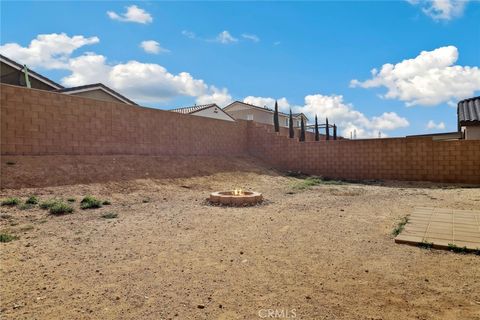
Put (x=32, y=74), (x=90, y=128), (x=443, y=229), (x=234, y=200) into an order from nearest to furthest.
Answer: (x=443, y=229) → (x=234, y=200) → (x=90, y=128) → (x=32, y=74)

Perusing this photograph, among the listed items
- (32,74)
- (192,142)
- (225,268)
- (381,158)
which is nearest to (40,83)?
(32,74)

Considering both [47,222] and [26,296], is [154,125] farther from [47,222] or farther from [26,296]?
[26,296]

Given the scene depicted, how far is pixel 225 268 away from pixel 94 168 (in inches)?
310

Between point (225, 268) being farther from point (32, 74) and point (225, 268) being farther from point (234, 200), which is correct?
point (32, 74)

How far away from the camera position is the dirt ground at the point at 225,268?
8.53 feet

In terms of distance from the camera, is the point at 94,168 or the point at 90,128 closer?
the point at 94,168

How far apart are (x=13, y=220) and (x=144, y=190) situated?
404cm

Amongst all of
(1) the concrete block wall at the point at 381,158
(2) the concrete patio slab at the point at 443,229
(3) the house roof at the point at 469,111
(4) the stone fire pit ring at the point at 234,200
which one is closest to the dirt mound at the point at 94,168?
(1) the concrete block wall at the point at 381,158

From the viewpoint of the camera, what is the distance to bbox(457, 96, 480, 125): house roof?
12.6m

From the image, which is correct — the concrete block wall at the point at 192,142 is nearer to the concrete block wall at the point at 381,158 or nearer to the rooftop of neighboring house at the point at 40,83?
the concrete block wall at the point at 381,158

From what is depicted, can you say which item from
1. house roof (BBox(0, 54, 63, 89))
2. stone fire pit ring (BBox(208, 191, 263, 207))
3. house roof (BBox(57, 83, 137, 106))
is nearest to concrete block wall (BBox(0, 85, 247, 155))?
house roof (BBox(57, 83, 137, 106))

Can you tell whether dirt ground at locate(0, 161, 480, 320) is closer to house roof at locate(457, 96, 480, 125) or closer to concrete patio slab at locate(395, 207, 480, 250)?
concrete patio slab at locate(395, 207, 480, 250)

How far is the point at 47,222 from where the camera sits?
5492 mm

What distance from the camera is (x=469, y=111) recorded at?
14.1 m
